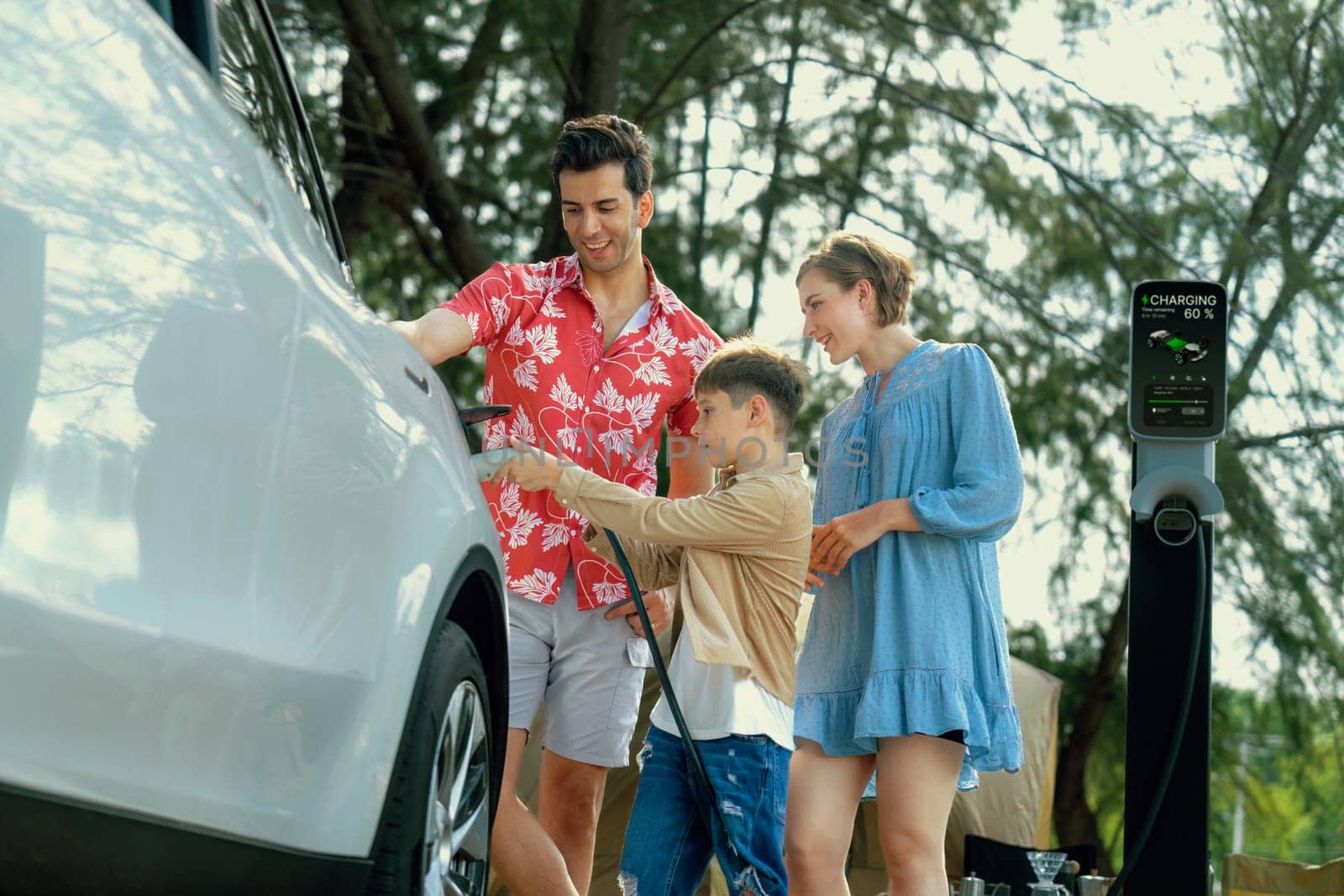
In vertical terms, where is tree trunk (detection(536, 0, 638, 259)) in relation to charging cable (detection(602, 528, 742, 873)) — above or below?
above

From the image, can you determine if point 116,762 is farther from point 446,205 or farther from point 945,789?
point 446,205

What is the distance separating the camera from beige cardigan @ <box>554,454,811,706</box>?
292 cm

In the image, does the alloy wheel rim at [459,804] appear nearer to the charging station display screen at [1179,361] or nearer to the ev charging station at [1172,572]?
the ev charging station at [1172,572]

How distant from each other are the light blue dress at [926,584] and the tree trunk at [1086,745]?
5737 millimetres

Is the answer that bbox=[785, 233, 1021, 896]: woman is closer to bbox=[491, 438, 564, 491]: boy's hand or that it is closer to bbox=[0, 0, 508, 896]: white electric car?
bbox=[491, 438, 564, 491]: boy's hand

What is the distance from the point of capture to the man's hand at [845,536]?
2.92 metres

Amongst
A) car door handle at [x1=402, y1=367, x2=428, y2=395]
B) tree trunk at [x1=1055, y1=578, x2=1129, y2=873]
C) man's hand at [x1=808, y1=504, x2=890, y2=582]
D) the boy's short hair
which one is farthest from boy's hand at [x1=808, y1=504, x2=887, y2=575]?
tree trunk at [x1=1055, y1=578, x2=1129, y2=873]

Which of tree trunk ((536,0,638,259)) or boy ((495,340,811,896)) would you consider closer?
boy ((495,340,811,896))

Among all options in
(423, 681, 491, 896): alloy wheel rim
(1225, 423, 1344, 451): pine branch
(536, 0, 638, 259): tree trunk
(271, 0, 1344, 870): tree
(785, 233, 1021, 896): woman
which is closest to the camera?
(423, 681, 491, 896): alloy wheel rim

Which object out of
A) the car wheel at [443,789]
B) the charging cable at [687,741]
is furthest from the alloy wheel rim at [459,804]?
the charging cable at [687,741]

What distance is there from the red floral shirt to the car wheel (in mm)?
827

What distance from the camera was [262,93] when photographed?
2018 mm

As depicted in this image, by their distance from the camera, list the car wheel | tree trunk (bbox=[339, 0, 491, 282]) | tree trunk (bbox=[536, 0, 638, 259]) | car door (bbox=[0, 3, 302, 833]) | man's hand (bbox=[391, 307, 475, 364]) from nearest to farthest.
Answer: car door (bbox=[0, 3, 302, 833]), the car wheel, man's hand (bbox=[391, 307, 475, 364]), tree trunk (bbox=[339, 0, 491, 282]), tree trunk (bbox=[536, 0, 638, 259])

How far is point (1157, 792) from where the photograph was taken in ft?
11.2
